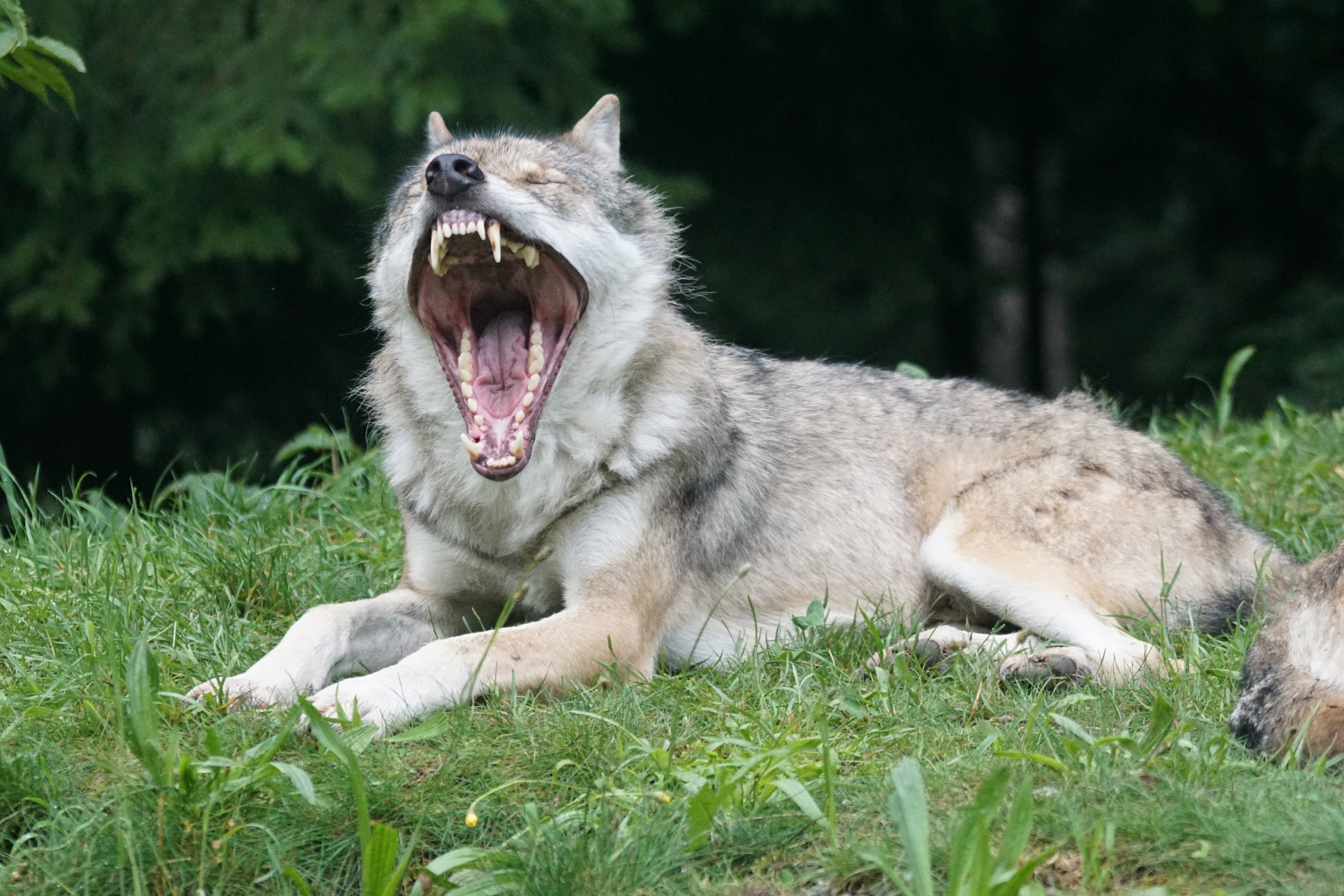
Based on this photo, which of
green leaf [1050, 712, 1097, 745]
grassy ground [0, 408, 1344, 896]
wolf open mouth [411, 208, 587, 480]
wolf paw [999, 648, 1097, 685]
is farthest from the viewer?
wolf open mouth [411, 208, 587, 480]

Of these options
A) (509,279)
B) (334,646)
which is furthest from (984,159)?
(334,646)

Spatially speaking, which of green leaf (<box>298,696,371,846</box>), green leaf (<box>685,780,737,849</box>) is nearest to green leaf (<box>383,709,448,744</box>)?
green leaf (<box>298,696,371,846</box>)

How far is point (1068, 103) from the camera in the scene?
39.1ft

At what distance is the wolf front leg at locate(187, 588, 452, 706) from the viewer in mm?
3783

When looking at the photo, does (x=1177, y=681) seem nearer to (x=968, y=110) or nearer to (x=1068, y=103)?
(x=968, y=110)

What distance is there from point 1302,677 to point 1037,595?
1391mm

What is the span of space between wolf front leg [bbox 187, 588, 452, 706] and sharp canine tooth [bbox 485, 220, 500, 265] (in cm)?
117

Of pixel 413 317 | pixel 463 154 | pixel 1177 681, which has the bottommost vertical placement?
pixel 1177 681

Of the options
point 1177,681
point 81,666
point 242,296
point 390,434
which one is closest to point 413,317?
point 390,434

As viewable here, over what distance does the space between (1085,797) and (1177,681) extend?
3.45ft

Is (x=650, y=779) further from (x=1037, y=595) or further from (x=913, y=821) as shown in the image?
(x=1037, y=595)

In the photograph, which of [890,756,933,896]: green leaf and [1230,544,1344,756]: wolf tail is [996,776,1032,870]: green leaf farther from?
[1230,544,1344,756]: wolf tail

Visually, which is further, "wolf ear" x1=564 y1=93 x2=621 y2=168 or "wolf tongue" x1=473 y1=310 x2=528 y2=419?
"wolf ear" x1=564 y1=93 x2=621 y2=168

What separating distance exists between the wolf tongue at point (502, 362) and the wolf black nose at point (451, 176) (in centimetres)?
55
